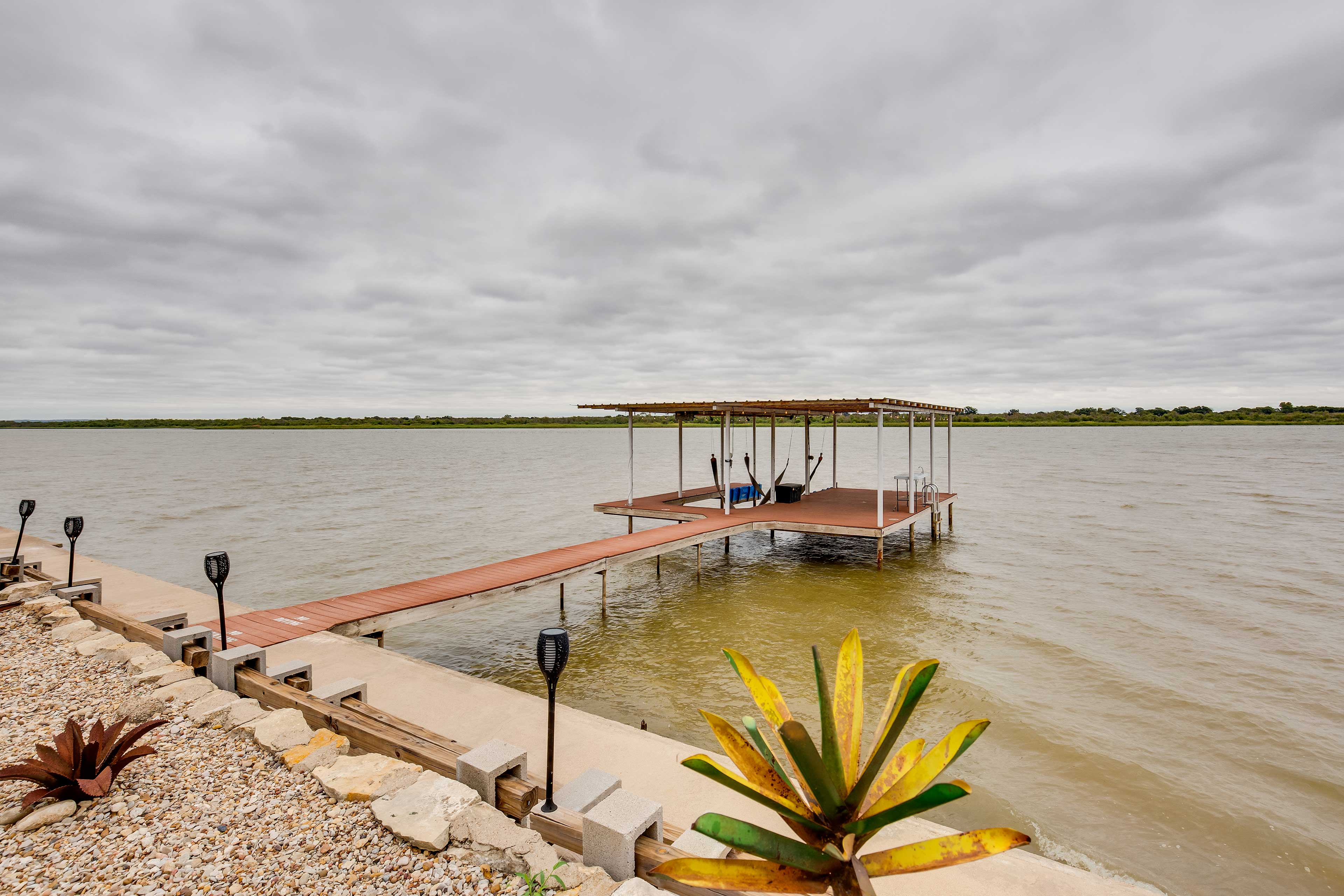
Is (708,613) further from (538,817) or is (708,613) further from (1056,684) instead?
(538,817)

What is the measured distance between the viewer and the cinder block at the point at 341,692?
4020mm

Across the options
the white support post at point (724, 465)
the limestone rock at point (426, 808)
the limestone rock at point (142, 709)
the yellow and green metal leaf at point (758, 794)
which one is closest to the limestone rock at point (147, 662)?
the limestone rock at point (142, 709)

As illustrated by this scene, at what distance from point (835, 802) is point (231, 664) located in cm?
436

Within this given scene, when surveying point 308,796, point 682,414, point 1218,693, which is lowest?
point 1218,693

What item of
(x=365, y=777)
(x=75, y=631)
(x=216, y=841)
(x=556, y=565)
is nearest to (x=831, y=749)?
(x=365, y=777)

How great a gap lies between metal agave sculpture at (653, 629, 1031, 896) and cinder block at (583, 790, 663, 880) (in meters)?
0.87

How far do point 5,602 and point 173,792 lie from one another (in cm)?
566

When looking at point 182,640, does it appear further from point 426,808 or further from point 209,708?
point 426,808

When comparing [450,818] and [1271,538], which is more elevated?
[450,818]

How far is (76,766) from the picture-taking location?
301 cm

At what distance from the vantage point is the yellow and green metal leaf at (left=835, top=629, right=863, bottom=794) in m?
1.98

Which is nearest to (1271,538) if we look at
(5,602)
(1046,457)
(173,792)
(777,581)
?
(777,581)

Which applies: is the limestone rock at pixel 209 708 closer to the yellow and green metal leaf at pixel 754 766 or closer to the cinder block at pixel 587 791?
the cinder block at pixel 587 791

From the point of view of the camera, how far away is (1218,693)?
7.04m
